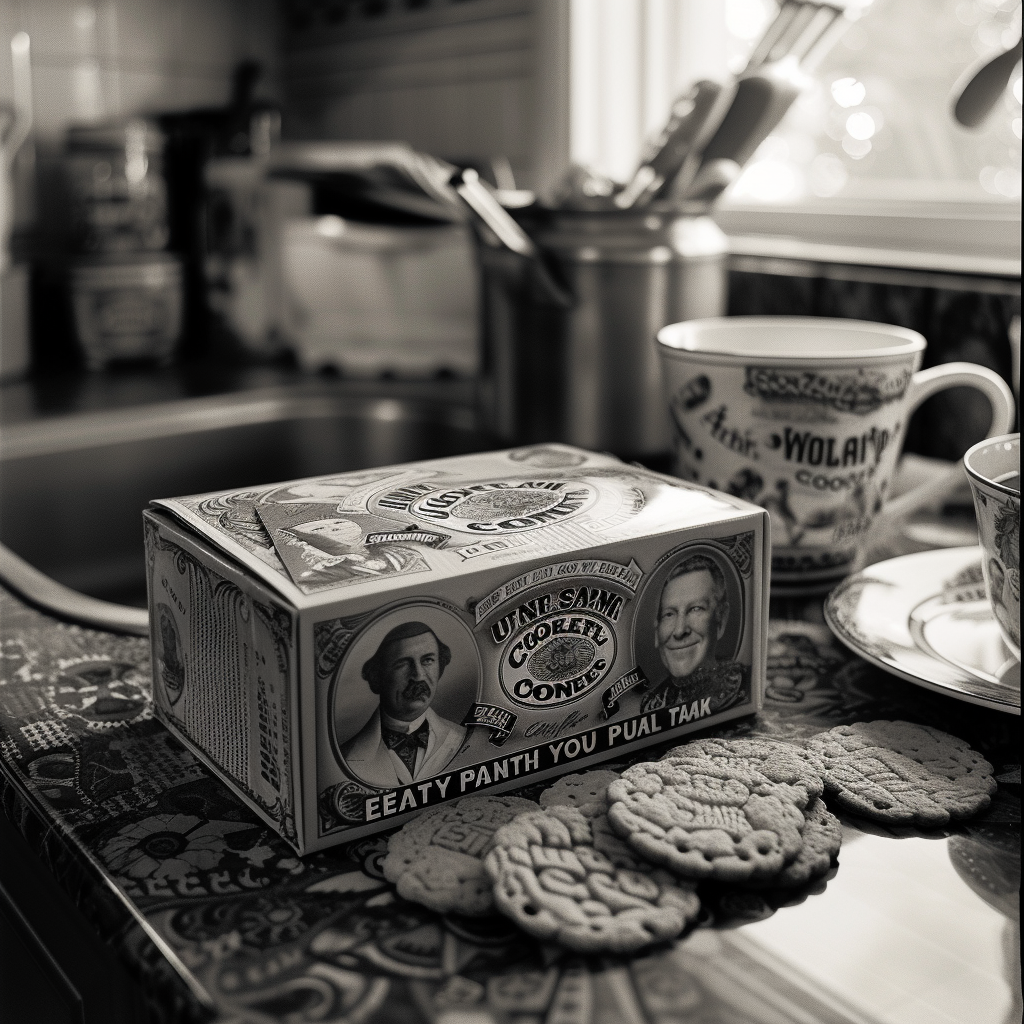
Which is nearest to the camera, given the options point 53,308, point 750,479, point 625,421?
point 750,479

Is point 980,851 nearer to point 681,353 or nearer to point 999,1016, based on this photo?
point 999,1016

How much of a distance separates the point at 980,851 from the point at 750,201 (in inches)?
40.2

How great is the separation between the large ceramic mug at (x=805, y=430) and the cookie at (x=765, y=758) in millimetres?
220

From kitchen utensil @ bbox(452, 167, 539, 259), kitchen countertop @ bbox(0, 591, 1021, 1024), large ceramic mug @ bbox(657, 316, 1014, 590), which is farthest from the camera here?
kitchen utensil @ bbox(452, 167, 539, 259)

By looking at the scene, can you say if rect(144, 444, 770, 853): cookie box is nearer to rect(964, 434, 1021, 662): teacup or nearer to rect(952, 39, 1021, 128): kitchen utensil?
rect(964, 434, 1021, 662): teacup

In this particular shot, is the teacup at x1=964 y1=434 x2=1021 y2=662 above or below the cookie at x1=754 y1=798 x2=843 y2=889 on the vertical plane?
above

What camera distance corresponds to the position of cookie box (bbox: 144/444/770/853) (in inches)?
14.9

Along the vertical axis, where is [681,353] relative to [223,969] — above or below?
above

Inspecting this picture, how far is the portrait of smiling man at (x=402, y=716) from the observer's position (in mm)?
383

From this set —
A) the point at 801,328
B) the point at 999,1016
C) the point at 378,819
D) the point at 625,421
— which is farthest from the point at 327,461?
the point at 999,1016

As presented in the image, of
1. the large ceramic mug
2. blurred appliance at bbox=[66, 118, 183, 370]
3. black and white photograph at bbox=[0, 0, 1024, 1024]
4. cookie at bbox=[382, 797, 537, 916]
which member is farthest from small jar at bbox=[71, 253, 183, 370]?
cookie at bbox=[382, 797, 537, 916]

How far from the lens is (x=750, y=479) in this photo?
0.64m

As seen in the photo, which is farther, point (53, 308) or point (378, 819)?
point (53, 308)

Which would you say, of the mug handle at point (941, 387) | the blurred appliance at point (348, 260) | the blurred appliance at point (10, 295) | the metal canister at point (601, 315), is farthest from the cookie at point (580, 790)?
the blurred appliance at point (10, 295)
